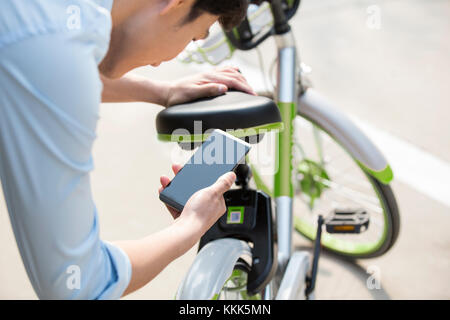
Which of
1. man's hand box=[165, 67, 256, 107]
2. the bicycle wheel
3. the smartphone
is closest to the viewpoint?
Answer: the smartphone

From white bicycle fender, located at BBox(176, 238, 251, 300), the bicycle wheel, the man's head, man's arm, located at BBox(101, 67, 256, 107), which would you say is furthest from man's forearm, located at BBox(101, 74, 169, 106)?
the bicycle wheel

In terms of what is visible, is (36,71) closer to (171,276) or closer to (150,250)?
(150,250)

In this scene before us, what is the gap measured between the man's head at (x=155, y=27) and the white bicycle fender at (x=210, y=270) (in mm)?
437

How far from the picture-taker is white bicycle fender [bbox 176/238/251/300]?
3.22 feet

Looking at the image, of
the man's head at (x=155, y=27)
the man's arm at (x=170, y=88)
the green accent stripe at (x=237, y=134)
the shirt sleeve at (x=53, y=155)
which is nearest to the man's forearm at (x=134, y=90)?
the man's arm at (x=170, y=88)

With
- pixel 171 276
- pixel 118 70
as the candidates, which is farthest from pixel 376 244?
pixel 118 70

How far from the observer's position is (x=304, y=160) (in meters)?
1.84

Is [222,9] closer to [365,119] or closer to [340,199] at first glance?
[340,199]

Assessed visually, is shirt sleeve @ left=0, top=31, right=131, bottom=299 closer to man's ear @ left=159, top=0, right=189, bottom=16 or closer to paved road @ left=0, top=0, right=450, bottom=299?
man's ear @ left=159, top=0, right=189, bottom=16

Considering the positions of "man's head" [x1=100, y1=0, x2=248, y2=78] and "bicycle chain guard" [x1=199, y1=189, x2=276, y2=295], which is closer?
"man's head" [x1=100, y1=0, x2=248, y2=78]

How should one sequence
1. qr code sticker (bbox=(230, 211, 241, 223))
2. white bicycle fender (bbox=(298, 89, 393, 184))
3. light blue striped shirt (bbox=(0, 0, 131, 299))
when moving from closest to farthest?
light blue striped shirt (bbox=(0, 0, 131, 299)), qr code sticker (bbox=(230, 211, 241, 223)), white bicycle fender (bbox=(298, 89, 393, 184))

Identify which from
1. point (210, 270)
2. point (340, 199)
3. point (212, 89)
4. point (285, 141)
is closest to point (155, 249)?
point (210, 270)

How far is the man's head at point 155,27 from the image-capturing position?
2.39ft

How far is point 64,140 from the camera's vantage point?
57 cm
